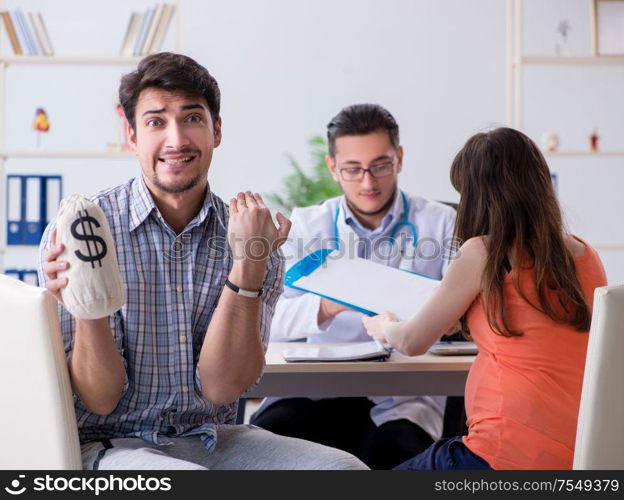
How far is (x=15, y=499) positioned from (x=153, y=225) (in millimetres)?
578

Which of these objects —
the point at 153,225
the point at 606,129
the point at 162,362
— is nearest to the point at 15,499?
the point at 162,362

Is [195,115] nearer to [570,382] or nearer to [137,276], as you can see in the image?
[137,276]

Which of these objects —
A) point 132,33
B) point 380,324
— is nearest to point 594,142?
point 132,33

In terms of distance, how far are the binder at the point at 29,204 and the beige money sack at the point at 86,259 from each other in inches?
105

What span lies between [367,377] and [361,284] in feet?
0.81

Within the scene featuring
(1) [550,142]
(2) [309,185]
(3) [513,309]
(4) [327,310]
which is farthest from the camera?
(2) [309,185]

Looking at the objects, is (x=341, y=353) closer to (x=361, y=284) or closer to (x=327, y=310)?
(x=361, y=284)

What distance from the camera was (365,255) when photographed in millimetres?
2455

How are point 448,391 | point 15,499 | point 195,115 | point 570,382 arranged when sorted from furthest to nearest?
point 448,391
point 195,115
point 570,382
point 15,499

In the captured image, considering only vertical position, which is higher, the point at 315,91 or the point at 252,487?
the point at 315,91

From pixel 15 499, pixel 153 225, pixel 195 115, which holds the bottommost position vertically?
pixel 15 499

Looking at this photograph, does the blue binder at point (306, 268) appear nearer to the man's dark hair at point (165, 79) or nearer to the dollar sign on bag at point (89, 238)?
the man's dark hair at point (165, 79)

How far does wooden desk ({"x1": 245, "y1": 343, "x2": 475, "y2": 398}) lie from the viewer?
1.77 metres

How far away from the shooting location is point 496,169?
1.58 metres
